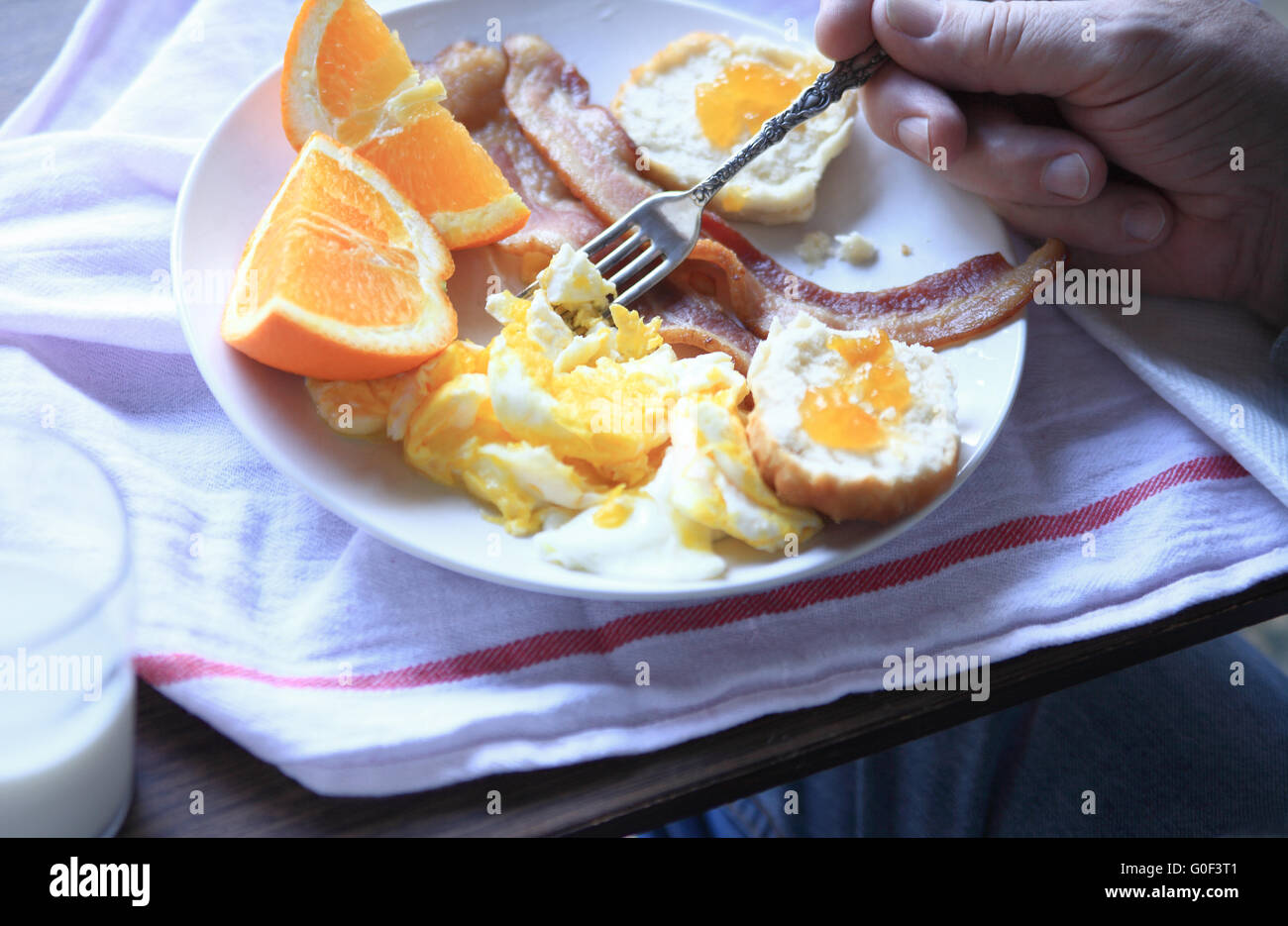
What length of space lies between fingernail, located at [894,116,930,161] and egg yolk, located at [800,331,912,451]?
595 millimetres

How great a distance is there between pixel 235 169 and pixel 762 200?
1.06m

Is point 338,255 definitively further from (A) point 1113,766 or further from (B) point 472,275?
(A) point 1113,766

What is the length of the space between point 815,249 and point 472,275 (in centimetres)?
74

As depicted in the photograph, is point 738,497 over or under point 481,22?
under

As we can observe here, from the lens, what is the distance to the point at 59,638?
1212mm

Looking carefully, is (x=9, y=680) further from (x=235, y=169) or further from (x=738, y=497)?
(x=235, y=169)

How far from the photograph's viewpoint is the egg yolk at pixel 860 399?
5.60 feet

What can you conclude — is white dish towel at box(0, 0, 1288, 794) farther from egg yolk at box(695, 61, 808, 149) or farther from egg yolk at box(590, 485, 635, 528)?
egg yolk at box(695, 61, 808, 149)

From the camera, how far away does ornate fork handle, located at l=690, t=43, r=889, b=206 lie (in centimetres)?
219

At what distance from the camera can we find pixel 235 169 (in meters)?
2.05

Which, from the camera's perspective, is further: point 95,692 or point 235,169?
point 235,169

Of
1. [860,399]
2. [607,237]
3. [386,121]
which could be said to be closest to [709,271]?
[607,237]

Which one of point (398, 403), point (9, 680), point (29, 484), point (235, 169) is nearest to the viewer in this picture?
point (9, 680)
